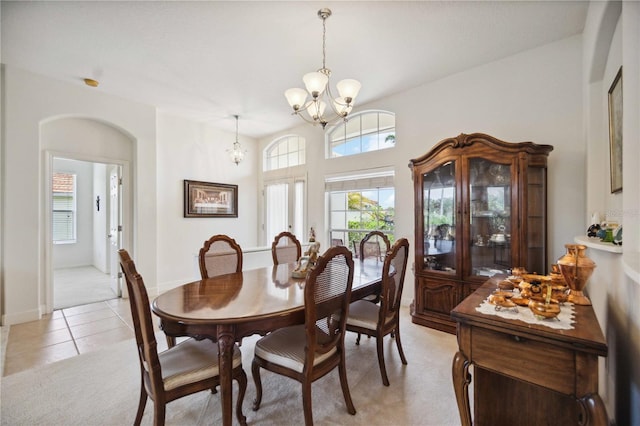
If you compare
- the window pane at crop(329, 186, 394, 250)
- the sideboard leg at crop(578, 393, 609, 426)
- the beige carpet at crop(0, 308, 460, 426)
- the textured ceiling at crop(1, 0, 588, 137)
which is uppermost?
the textured ceiling at crop(1, 0, 588, 137)

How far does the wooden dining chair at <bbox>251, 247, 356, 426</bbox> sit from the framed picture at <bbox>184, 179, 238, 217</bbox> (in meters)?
3.78

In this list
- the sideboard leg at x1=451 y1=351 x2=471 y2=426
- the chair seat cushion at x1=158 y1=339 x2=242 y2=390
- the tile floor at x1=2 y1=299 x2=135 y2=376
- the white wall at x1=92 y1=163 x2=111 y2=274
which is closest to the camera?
the sideboard leg at x1=451 y1=351 x2=471 y2=426

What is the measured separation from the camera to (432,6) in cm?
219

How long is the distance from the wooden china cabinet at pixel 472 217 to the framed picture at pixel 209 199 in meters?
3.63

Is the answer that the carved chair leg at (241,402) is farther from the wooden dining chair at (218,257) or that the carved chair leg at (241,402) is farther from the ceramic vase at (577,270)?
the ceramic vase at (577,270)

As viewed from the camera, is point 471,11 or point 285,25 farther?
point 285,25

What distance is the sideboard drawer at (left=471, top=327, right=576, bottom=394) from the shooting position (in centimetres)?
105

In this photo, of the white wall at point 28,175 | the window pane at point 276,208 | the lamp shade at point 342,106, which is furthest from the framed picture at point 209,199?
the lamp shade at point 342,106

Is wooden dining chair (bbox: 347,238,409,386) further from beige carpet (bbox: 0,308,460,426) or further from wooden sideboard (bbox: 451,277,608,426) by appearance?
wooden sideboard (bbox: 451,277,608,426)

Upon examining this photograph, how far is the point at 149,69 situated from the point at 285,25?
179 cm

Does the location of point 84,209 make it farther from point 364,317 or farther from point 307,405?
point 307,405

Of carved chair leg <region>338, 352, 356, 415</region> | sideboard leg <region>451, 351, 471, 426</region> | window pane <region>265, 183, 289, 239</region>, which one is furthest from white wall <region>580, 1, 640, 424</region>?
window pane <region>265, 183, 289, 239</region>

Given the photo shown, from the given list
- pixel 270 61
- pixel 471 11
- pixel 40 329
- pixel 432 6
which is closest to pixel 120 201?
pixel 40 329

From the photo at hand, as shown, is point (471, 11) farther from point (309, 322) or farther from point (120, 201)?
point (120, 201)
